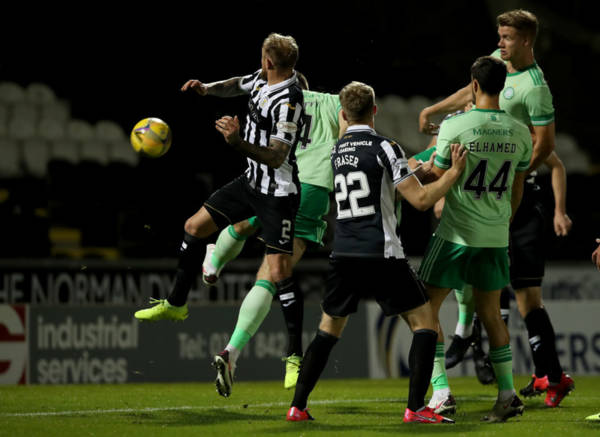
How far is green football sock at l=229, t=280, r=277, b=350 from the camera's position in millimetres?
6016

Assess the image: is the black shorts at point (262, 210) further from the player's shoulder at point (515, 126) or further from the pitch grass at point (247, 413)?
the player's shoulder at point (515, 126)

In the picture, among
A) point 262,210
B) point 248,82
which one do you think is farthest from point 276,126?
point 248,82

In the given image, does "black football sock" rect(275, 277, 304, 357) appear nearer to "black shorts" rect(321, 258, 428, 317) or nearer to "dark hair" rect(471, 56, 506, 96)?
"black shorts" rect(321, 258, 428, 317)

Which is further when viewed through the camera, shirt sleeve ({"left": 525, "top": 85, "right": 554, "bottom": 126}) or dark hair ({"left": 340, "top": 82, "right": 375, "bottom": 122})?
shirt sleeve ({"left": 525, "top": 85, "right": 554, "bottom": 126})

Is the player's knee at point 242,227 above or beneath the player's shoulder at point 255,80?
beneath

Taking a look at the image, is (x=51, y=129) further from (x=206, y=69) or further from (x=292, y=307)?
(x=292, y=307)

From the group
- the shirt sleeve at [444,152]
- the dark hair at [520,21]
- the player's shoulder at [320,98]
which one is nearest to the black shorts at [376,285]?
the shirt sleeve at [444,152]

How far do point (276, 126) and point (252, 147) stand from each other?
334 millimetres

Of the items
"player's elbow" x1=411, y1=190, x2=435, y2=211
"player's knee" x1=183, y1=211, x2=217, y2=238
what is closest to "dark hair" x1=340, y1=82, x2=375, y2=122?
"player's elbow" x1=411, y1=190, x2=435, y2=211

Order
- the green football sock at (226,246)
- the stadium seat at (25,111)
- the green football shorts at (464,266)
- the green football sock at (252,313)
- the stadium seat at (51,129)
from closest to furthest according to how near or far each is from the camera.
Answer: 1. the green football shorts at (464,266)
2. the green football sock at (252,313)
3. the green football sock at (226,246)
4. the stadium seat at (51,129)
5. the stadium seat at (25,111)

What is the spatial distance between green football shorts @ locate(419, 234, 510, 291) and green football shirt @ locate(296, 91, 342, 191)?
1663 millimetres

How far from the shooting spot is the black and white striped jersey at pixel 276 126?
5.95 metres

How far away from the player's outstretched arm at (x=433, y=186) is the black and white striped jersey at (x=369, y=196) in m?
0.05

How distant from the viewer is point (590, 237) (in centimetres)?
1345
